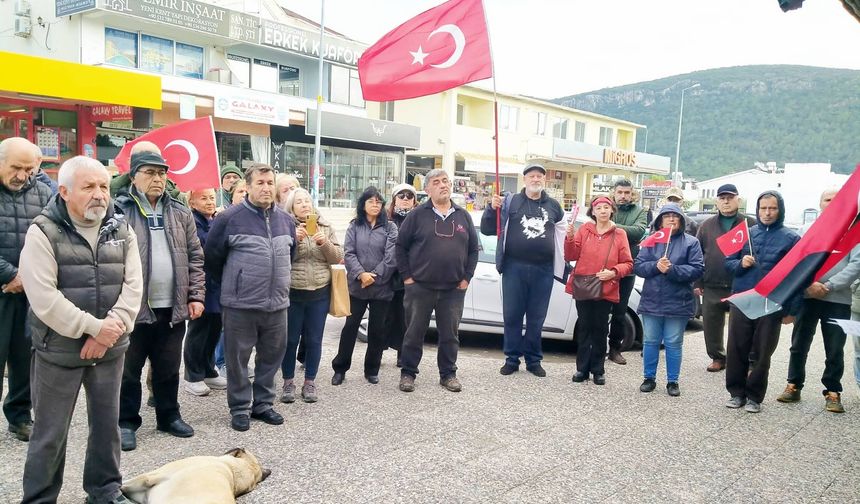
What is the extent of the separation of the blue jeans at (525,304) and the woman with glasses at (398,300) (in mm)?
1065

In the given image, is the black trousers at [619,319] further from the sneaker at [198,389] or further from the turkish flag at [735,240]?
the sneaker at [198,389]

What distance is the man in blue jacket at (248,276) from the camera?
478 centimetres

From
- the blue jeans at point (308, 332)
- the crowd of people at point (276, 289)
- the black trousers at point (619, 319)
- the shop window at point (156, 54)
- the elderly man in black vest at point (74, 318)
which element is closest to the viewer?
the elderly man in black vest at point (74, 318)

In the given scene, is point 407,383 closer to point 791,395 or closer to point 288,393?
point 288,393

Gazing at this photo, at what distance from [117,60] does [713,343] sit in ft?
70.9

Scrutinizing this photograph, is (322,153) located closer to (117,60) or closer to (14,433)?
(117,60)

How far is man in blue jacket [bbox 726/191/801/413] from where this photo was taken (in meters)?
5.62

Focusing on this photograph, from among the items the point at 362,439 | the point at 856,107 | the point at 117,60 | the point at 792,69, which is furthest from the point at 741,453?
the point at 792,69

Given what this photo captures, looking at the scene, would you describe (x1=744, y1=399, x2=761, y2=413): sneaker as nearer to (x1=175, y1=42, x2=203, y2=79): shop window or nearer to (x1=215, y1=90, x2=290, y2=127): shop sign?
(x1=215, y1=90, x2=290, y2=127): shop sign

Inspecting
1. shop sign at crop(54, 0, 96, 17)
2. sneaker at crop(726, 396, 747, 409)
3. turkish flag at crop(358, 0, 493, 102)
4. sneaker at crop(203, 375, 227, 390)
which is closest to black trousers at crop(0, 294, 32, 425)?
sneaker at crop(203, 375, 227, 390)

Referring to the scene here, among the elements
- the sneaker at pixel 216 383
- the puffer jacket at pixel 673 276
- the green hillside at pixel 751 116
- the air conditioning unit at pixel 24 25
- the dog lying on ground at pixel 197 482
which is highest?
the green hillside at pixel 751 116

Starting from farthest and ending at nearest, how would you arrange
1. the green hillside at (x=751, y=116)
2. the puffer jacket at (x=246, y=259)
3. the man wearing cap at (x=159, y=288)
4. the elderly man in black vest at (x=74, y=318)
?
the green hillside at (x=751, y=116) < the puffer jacket at (x=246, y=259) < the man wearing cap at (x=159, y=288) < the elderly man in black vest at (x=74, y=318)

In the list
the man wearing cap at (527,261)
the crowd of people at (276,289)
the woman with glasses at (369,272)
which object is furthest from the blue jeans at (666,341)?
the woman with glasses at (369,272)

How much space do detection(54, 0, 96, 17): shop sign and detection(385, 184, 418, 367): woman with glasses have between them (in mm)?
18381
